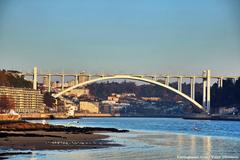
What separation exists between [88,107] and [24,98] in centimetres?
4058

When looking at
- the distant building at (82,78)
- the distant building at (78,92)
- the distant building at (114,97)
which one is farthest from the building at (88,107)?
the distant building at (82,78)

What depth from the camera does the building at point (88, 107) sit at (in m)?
123

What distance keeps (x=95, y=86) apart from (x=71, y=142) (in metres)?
122

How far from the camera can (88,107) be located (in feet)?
413

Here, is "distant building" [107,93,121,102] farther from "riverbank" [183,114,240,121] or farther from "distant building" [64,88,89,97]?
"riverbank" [183,114,240,121]

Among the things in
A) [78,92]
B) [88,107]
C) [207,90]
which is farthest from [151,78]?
[78,92]

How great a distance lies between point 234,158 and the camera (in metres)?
24.1

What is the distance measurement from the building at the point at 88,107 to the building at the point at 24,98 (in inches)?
1297

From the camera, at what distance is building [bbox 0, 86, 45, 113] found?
274ft

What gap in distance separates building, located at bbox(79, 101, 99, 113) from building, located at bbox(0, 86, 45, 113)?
3295cm

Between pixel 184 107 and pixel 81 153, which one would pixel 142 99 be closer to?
pixel 184 107

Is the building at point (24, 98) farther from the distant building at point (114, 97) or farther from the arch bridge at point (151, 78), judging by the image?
the distant building at point (114, 97)

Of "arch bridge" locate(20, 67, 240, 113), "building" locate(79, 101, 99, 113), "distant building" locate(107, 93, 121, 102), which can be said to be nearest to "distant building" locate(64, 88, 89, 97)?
"distant building" locate(107, 93, 121, 102)

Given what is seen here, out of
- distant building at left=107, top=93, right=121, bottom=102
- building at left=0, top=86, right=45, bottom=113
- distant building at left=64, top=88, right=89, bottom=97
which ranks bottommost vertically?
building at left=0, top=86, right=45, bottom=113
